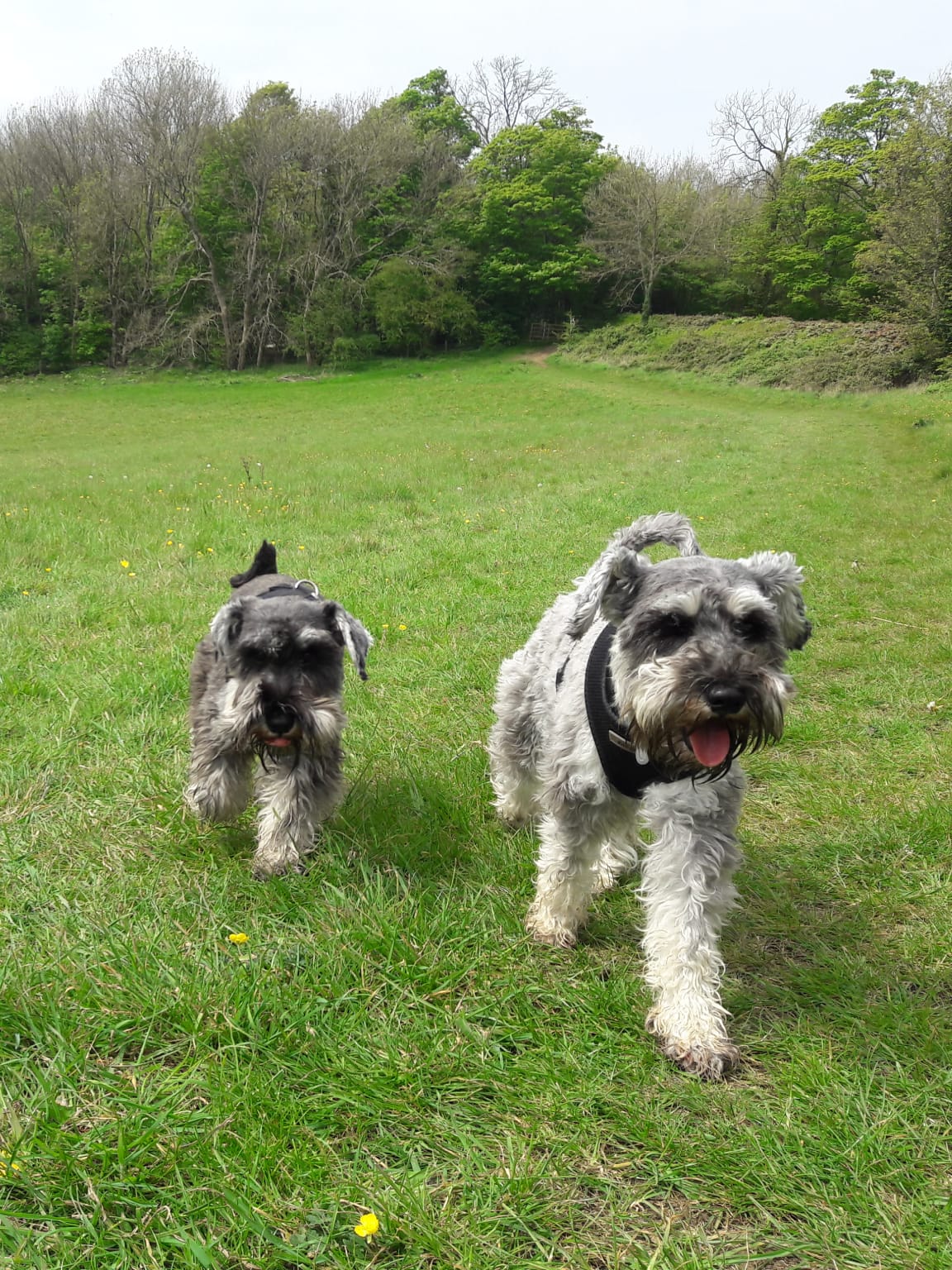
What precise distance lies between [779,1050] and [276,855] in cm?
229

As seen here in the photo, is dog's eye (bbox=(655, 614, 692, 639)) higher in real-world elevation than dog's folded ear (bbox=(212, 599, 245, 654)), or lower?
higher

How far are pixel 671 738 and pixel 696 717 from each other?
158 millimetres

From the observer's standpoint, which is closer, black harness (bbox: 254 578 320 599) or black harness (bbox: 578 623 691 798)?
black harness (bbox: 578 623 691 798)

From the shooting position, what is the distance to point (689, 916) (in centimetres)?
304

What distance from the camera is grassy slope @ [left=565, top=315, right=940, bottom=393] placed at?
1351 inches

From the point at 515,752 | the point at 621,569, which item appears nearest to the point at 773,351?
the point at 515,752

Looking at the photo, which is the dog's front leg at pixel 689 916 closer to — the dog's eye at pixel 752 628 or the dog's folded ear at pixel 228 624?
the dog's eye at pixel 752 628

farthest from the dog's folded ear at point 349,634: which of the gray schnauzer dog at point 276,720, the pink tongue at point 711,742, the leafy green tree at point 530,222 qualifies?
the leafy green tree at point 530,222

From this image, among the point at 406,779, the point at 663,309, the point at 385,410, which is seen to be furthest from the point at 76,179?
the point at 406,779

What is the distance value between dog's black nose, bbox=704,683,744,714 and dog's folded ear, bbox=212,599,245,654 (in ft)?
7.71

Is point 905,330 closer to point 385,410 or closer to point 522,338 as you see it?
point 385,410

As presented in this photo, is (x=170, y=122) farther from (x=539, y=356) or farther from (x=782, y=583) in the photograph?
(x=782, y=583)

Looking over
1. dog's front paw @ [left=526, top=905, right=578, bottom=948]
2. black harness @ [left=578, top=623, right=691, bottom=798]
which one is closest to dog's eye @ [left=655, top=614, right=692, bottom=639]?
black harness @ [left=578, top=623, right=691, bottom=798]

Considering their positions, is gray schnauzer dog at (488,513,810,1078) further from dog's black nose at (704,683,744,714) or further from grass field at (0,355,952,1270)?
grass field at (0,355,952,1270)
